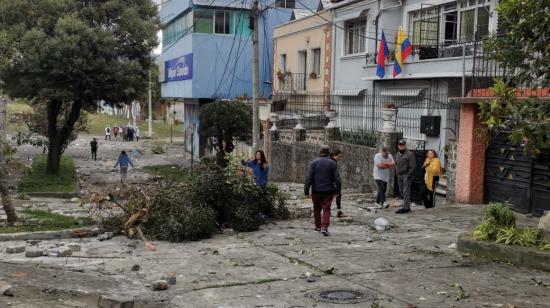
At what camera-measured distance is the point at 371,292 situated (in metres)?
7.01

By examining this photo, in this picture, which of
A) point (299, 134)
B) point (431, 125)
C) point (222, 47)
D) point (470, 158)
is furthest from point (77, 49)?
point (470, 158)

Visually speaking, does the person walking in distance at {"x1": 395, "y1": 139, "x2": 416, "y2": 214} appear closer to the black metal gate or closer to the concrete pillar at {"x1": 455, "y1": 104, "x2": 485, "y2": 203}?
the concrete pillar at {"x1": 455, "y1": 104, "x2": 485, "y2": 203}

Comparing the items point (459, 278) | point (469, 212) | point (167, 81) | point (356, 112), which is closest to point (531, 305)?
point (459, 278)

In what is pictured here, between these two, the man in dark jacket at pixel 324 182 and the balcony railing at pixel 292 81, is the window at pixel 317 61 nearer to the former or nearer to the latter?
the balcony railing at pixel 292 81

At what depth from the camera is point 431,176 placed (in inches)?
531

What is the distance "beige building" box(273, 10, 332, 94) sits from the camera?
25688 mm

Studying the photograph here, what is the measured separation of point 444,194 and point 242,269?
28.4 feet

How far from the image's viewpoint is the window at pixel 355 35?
23281 mm

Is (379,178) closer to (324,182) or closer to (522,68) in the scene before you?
(324,182)

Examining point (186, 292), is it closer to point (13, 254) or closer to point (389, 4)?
point (13, 254)

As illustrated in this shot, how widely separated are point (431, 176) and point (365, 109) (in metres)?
8.36

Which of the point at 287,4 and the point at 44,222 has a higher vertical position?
the point at 287,4

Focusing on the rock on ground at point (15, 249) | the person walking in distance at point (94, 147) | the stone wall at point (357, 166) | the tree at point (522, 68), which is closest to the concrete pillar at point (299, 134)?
the stone wall at point (357, 166)

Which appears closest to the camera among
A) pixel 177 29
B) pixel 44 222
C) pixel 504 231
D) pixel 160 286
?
pixel 160 286
